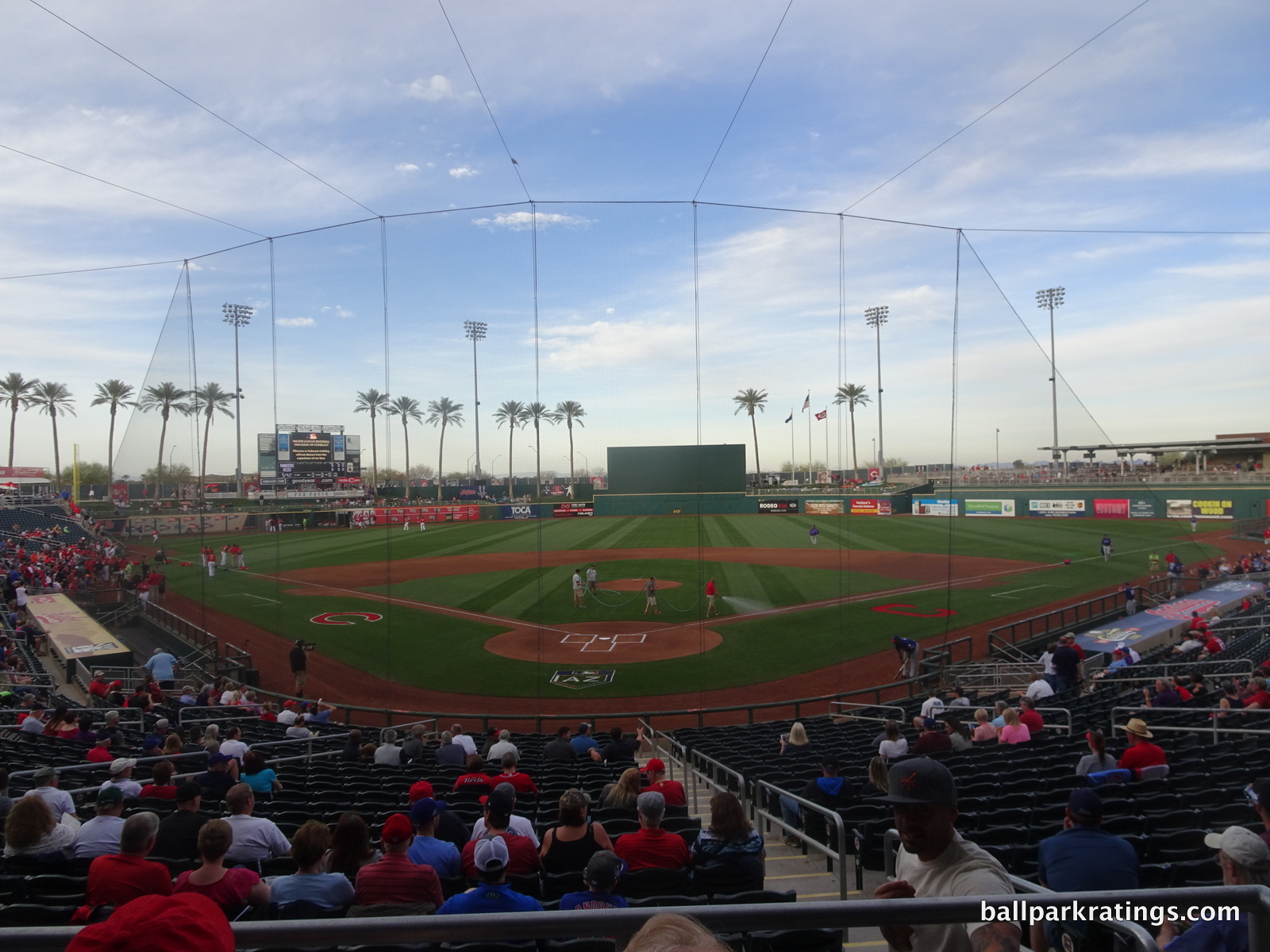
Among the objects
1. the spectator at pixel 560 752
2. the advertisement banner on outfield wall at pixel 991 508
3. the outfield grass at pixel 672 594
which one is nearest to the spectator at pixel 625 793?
the spectator at pixel 560 752

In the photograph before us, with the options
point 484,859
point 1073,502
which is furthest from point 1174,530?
point 484,859

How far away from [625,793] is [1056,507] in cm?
4468

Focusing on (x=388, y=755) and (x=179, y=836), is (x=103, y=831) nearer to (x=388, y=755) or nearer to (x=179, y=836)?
(x=179, y=836)

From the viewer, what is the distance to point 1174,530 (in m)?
34.8

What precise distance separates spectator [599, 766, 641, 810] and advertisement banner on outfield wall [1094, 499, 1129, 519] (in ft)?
142

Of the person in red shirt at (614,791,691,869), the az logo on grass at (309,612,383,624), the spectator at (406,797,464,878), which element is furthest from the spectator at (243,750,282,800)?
the az logo on grass at (309,612,383,624)

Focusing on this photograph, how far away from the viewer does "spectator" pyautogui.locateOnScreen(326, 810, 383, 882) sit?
427cm

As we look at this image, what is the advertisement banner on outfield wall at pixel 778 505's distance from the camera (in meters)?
51.4

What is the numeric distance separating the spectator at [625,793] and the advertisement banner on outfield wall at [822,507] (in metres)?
43.1

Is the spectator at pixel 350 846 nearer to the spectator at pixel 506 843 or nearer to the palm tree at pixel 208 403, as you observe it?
the spectator at pixel 506 843

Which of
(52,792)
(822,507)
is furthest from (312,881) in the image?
(822,507)

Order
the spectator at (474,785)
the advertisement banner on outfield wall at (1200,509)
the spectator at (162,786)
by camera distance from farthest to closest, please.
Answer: the advertisement banner on outfield wall at (1200,509) → the spectator at (474,785) → the spectator at (162,786)

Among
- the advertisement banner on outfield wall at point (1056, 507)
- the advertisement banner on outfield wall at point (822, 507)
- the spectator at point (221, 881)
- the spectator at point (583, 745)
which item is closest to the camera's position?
the spectator at point (221, 881)

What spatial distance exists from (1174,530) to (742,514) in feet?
86.1
